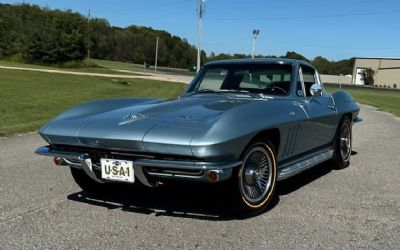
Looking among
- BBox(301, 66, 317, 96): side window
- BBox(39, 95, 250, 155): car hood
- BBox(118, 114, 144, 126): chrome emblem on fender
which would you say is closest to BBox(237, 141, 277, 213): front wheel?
BBox(39, 95, 250, 155): car hood

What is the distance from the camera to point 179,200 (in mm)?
5105

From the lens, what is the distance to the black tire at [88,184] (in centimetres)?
515

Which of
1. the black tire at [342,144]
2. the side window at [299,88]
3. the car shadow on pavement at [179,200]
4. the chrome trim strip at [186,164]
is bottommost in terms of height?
the car shadow on pavement at [179,200]

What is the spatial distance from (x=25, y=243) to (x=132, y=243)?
784 millimetres

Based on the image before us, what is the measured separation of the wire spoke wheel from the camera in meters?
4.39

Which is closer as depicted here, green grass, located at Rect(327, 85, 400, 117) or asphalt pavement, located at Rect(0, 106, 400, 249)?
asphalt pavement, located at Rect(0, 106, 400, 249)

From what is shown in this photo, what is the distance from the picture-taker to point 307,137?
5.55m

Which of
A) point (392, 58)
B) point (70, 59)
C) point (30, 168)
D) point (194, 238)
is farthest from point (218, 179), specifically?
point (392, 58)

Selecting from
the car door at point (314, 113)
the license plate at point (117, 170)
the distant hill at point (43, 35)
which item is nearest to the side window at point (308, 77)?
the car door at point (314, 113)

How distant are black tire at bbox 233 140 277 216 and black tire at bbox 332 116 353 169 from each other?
2.24 meters

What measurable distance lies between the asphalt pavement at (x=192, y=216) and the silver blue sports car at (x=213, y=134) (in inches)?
12.3

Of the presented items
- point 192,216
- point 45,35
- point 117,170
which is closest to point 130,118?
point 117,170

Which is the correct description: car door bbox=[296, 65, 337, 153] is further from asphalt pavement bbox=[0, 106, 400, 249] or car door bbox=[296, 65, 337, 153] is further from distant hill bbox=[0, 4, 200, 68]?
distant hill bbox=[0, 4, 200, 68]

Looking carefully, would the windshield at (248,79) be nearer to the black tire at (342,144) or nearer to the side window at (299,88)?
the side window at (299,88)
